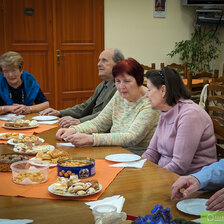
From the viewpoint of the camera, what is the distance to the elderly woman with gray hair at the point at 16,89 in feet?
11.4

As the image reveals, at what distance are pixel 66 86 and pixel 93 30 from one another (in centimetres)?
100

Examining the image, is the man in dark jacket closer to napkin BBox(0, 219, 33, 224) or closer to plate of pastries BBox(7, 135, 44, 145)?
plate of pastries BBox(7, 135, 44, 145)

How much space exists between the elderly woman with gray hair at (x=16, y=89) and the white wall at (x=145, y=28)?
2688 millimetres

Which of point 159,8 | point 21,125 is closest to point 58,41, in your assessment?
point 159,8

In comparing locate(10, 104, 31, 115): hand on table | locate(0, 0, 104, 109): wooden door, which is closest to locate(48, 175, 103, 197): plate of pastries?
locate(10, 104, 31, 115): hand on table

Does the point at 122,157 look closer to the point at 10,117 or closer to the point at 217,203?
the point at 217,203

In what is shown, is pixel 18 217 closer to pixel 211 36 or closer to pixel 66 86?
pixel 66 86

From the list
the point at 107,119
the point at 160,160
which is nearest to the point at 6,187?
the point at 160,160

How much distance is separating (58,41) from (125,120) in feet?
11.6

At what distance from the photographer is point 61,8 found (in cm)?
573

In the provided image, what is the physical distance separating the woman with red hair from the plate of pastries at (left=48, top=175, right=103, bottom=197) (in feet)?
2.45

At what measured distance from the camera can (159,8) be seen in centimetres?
647

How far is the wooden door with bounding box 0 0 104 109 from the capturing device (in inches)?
219

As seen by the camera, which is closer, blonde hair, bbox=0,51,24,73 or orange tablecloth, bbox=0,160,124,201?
orange tablecloth, bbox=0,160,124,201
